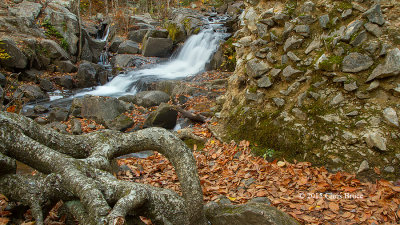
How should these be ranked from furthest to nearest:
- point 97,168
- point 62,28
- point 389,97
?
1. point 62,28
2. point 389,97
3. point 97,168

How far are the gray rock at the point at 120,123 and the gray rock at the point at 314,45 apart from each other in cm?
725

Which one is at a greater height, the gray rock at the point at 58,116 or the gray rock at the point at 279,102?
the gray rock at the point at 279,102

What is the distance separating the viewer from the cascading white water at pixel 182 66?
53.6 feet

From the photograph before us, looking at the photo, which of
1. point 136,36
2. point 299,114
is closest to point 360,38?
point 299,114

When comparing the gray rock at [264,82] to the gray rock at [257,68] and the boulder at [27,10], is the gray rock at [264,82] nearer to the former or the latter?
the gray rock at [257,68]

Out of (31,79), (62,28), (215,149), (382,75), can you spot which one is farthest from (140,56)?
(382,75)

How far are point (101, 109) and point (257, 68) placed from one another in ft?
24.1

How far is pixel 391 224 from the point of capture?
10.7 ft

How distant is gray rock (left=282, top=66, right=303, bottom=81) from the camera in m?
5.57

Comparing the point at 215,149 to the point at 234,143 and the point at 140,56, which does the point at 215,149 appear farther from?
the point at 140,56

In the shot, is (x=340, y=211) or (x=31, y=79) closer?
(x=340, y=211)

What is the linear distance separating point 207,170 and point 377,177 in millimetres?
2948

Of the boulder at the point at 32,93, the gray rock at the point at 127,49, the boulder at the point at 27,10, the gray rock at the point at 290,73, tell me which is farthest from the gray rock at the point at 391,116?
the boulder at the point at 27,10

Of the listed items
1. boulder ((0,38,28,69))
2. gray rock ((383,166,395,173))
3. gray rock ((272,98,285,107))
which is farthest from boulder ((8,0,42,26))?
gray rock ((383,166,395,173))
